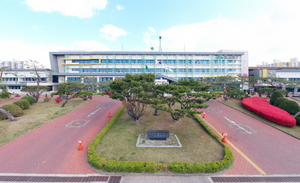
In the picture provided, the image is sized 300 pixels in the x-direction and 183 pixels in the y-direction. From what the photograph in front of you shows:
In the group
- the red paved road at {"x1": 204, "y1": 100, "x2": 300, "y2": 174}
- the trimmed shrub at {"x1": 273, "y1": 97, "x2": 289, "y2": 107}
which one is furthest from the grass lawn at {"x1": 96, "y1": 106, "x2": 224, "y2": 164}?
the trimmed shrub at {"x1": 273, "y1": 97, "x2": 289, "y2": 107}

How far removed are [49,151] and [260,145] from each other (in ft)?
52.5

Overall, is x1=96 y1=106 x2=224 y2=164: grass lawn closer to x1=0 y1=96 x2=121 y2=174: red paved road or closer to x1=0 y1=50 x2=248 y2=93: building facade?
x1=0 y1=96 x2=121 y2=174: red paved road

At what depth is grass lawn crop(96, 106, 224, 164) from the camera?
9109 millimetres

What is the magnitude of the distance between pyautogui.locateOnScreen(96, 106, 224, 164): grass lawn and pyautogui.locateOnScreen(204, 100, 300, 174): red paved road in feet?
5.72

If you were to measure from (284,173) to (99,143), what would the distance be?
1198 centimetres

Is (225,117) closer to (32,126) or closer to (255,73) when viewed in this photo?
(32,126)

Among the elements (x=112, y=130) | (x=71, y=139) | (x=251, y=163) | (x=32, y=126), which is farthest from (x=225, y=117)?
(x=32, y=126)

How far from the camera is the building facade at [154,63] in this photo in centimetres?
4072

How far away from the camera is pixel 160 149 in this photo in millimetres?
10141

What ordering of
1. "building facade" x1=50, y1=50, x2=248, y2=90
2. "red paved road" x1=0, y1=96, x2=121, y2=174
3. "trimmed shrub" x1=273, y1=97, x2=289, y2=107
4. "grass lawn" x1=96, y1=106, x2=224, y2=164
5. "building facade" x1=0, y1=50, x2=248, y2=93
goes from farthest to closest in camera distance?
"building facade" x1=50, y1=50, x2=248, y2=90 < "building facade" x1=0, y1=50, x2=248, y2=93 < "trimmed shrub" x1=273, y1=97, x2=289, y2=107 < "grass lawn" x1=96, y1=106, x2=224, y2=164 < "red paved road" x1=0, y1=96, x2=121, y2=174

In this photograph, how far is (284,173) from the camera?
8.12 meters

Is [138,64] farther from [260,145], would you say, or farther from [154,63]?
[260,145]

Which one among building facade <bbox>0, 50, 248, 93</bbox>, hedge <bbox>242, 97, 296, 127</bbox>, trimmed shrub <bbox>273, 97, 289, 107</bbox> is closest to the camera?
hedge <bbox>242, 97, 296, 127</bbox>

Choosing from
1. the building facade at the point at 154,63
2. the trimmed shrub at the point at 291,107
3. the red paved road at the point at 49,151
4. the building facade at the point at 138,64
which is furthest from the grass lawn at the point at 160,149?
the building facade at the point at 154,63
